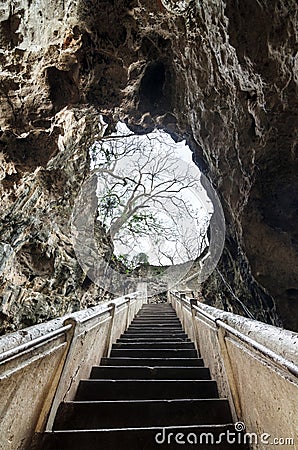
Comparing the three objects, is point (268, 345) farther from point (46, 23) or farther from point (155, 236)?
point (155, 236)

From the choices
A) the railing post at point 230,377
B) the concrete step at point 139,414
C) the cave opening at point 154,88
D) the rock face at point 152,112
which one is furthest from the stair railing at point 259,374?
the cave opening at point 154,88

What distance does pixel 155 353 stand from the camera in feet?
10.2

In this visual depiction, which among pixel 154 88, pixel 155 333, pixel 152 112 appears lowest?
pixel 155 333

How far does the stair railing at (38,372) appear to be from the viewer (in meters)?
1.07

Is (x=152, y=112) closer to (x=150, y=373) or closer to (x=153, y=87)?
(x=153, y=87)

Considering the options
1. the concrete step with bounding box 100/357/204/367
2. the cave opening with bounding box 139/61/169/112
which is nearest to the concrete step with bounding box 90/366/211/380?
the concrete step with bounding box 100/357/204/367

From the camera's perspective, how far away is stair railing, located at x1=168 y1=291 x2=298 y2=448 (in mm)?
957

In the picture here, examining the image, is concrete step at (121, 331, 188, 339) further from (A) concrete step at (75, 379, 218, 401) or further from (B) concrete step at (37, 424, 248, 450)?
(B) concrete step at (37, 424, 248, 450)

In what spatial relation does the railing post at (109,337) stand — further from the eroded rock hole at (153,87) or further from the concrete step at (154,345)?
the eroded rock hole at (153,87)

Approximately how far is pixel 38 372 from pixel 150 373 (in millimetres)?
1373

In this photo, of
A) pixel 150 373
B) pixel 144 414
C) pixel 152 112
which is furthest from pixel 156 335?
pixel 152 112

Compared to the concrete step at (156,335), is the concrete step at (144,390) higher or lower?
higher

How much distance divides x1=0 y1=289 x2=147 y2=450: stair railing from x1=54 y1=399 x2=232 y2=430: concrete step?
0.13 m

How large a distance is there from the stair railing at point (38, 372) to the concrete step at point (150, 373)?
0.34 metres
